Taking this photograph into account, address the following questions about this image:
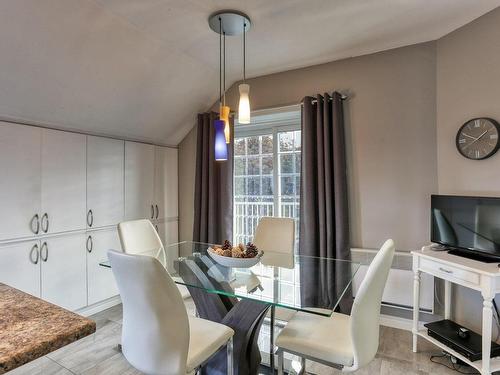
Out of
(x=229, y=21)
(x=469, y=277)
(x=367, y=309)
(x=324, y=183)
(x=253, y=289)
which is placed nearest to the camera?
(x=367, y=309)

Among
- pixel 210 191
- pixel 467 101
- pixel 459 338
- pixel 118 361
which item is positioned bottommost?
pixel 118 361

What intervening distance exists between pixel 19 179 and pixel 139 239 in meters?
1.12

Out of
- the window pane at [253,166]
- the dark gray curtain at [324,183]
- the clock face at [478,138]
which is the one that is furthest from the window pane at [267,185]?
the clock face at [478,138]

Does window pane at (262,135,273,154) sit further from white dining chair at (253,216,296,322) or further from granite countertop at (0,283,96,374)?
granite countertop at (0,283,96,374)

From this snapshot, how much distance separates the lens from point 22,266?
2508mm

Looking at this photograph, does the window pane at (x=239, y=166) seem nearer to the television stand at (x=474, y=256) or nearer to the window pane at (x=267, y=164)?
the window pane at (x=267, y=164)

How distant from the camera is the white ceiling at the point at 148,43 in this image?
6.70 feet

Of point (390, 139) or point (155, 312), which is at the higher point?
point (390, 139)

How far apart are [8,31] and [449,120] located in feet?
11.0

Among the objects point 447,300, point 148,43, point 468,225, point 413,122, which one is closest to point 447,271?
point 468,225

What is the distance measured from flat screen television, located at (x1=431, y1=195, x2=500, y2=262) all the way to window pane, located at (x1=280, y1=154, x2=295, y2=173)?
1490 millimetres

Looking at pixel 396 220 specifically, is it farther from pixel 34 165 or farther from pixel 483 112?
pixel 34 165

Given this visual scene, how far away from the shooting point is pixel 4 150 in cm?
239

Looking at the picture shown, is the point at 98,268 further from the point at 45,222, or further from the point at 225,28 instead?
the point at 225,28
